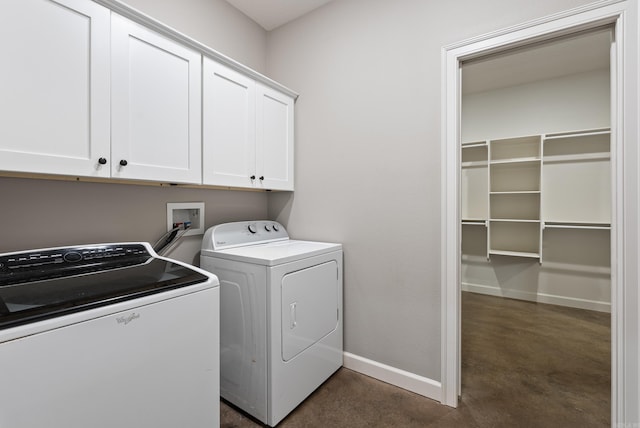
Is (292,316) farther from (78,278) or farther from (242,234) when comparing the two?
(78,278)

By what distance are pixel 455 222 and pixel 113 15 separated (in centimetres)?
196

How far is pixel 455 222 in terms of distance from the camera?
1.66m

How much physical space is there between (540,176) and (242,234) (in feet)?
11.1

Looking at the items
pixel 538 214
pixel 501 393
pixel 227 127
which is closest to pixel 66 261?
pixel 227 127

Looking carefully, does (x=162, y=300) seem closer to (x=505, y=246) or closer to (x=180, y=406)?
(x=180, y=406)

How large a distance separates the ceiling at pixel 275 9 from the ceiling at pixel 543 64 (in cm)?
144

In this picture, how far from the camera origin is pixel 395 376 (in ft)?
6.13

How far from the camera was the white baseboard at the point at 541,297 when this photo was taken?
3.12 metres

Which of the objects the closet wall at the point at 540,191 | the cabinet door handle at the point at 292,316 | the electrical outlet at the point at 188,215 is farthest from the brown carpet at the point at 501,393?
the electrical outlet at the point at 188,215

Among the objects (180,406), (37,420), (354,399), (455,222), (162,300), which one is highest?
(455,222)

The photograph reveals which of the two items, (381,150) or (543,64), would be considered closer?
(381,150)

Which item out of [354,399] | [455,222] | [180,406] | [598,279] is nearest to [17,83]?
[180,406]

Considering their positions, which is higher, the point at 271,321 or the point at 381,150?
the point at 381,150

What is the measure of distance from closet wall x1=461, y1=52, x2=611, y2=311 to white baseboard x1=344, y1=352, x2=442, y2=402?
94.4 inches
